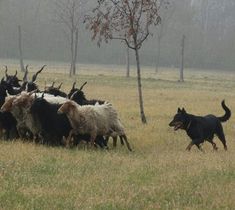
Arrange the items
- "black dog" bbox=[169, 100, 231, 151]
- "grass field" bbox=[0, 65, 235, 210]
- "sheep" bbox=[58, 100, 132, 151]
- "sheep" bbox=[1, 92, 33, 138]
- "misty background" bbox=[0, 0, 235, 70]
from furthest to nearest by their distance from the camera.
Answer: "misty background" bbox=[0, 0, 235, 70] < "black dog" bbox=[169, 100, 231, 151] < "sheep" bbox=[1, 92, 33, 138] < "sheep" bbox=[58, 100, 132, 151] < "grass field" bbox=[0, 65, 235, 210]

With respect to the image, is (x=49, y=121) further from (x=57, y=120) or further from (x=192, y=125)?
(x=192, y=125)

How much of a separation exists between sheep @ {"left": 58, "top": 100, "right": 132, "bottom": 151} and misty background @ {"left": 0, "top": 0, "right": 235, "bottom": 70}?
81.5 m

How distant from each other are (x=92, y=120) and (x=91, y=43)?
92.6 m

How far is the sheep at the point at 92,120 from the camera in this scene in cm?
1510

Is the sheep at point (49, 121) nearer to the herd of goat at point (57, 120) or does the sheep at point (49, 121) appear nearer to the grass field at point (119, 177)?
the herd of goat at point (57, 120)

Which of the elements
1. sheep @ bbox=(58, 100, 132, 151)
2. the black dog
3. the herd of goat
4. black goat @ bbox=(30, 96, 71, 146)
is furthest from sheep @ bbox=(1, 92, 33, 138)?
the black dog

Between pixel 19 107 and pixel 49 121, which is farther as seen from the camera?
pixel 19 107

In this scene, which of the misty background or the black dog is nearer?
the black dog

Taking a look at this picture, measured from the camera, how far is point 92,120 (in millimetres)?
15258

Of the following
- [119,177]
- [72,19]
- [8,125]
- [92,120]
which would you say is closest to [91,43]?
[72,19]

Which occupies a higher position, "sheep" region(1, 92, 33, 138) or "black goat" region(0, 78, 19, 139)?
"sheep" region(1, 92, 33, 138)

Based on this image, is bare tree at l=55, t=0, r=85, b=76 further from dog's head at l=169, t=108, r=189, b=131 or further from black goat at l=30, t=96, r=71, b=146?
black goat at l=30, t=96, r=71, b=146

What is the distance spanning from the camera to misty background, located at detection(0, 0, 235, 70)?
100556 millimetres

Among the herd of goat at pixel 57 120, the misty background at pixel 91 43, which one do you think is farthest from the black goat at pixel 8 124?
the misty background at pixel 91 43
